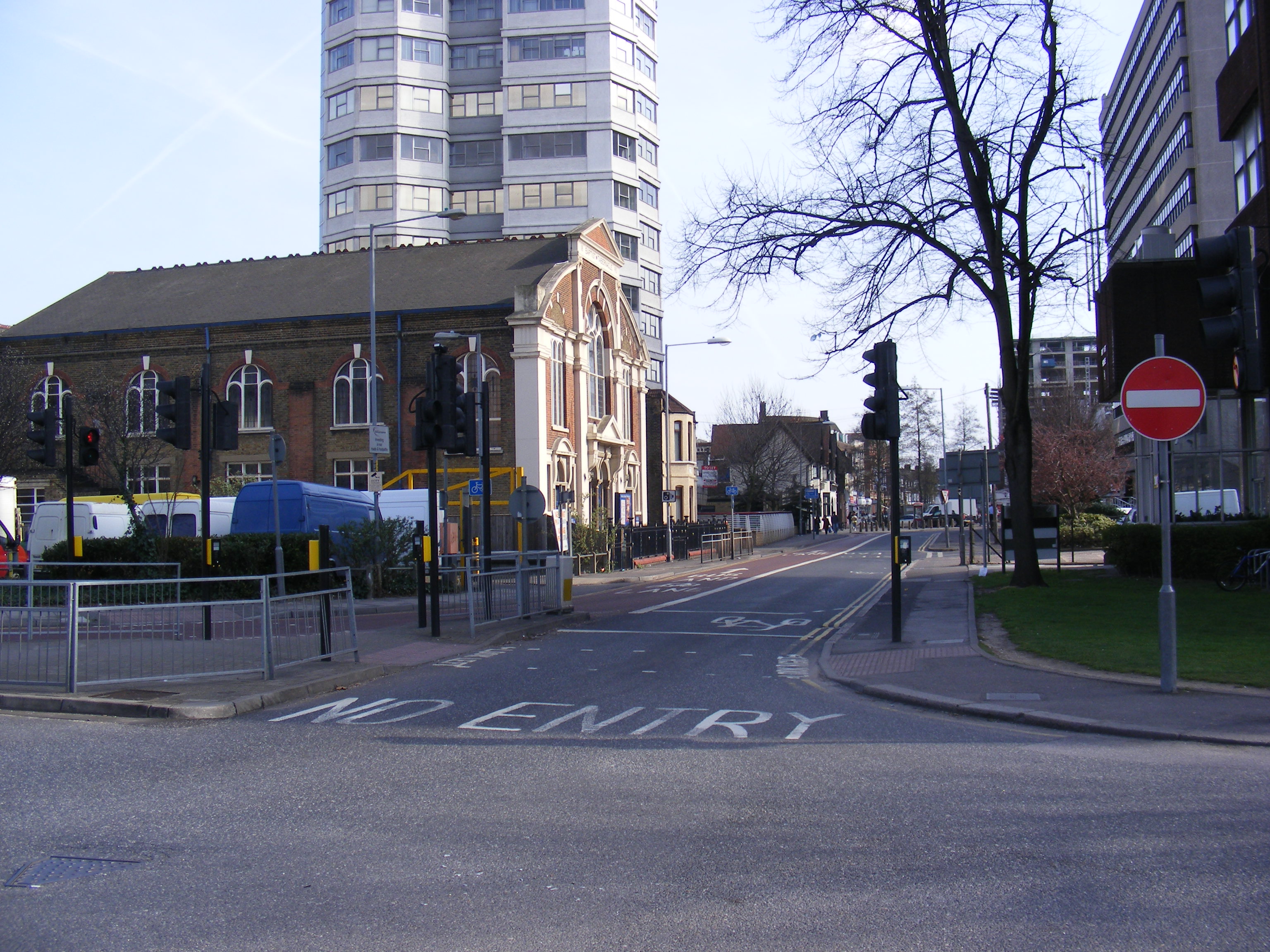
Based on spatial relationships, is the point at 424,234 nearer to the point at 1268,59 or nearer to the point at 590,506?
the point at 590,506

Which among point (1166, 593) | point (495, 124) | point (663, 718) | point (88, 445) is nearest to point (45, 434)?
point (88, 445)

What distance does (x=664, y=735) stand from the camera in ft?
29.1

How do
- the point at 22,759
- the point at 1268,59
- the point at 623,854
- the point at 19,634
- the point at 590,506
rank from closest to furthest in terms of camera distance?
the point at 623,854, the point at 22,759, the point at 19,634, the point at 1268,59, the point at 590,506

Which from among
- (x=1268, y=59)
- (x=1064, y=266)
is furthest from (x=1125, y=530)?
(x=1268, y=59)

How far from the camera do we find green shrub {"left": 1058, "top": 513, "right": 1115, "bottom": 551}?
45000 mm

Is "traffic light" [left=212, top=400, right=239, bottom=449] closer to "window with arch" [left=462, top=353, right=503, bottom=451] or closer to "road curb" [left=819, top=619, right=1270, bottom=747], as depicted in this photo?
"road curb" [left=819, top=619, right=1270, bottom=747]

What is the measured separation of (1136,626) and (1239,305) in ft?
24.4

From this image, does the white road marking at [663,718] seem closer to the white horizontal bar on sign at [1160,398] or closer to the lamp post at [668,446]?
the white horizontal bar on sign at [1160,398]

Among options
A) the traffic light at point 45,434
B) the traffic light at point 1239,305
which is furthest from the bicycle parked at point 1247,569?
the traffic light at point 45,434

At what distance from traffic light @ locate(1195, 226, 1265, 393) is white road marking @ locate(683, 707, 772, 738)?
493 cm

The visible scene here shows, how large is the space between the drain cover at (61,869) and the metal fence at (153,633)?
5497 mm

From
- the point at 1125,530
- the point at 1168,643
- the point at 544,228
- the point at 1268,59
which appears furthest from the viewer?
the point at 544,228

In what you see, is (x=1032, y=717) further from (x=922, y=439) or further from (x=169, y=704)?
(x=922, y=439)

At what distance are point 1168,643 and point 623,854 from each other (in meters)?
6.65
